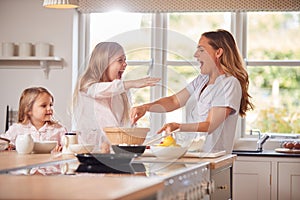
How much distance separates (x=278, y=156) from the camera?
17.2 ft

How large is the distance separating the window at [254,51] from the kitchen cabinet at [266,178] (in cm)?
66

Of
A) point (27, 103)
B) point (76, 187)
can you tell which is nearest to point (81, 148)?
point (27, 103)

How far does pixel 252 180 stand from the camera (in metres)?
5.29

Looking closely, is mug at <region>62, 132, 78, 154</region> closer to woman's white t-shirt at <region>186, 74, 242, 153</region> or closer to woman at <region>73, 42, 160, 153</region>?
woman at <region>73, 42, 160, 153</region>

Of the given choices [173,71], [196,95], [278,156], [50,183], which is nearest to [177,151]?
[196,95]

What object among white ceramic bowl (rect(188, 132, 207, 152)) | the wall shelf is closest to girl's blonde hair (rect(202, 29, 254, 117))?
white ceramic bowl (rect(188, 132, 207, 152))

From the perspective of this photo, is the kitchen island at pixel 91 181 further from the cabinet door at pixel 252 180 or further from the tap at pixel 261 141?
the tap at pixel 261 141

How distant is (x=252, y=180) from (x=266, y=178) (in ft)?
0.37

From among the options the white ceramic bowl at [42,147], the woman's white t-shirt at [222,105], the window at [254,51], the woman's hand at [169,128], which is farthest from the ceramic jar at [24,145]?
the window at [254,51]

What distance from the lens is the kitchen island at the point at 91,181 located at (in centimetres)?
183

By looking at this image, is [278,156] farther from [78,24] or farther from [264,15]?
[78,24]

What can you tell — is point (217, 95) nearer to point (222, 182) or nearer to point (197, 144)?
point (197, 144)

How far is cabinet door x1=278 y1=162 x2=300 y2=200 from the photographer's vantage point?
205 inches

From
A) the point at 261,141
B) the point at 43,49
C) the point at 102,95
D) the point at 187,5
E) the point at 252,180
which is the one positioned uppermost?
the point at 187,5
